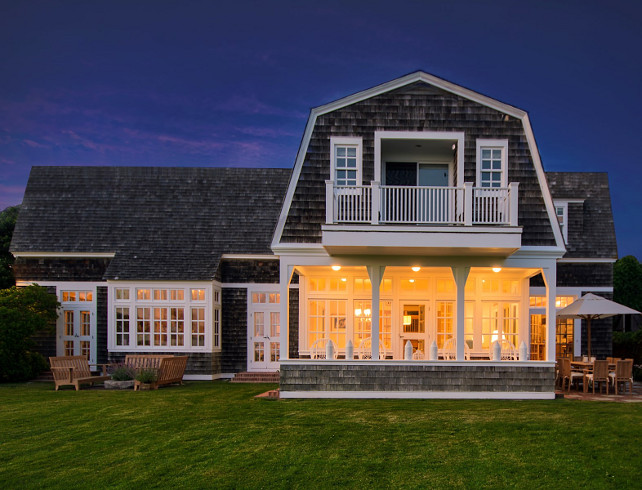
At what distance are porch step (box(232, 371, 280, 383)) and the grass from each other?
4815 mm

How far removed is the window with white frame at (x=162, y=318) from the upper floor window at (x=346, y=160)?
6432 mm

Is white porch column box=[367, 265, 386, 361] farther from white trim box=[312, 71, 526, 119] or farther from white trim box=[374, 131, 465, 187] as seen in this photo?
white trim box=[312, 71, 526, 119]

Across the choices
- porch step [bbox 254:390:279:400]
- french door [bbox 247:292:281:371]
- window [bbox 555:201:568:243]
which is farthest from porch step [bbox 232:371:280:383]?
window [bbox 555:201:568:243]

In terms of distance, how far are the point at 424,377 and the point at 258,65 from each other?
87.3 feet

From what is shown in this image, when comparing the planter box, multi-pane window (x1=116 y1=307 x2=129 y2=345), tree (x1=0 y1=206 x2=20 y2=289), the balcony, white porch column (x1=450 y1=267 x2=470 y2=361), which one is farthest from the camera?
tree (x1=0 y1=206 x2=20 y2=289)

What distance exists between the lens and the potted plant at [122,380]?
13688mm

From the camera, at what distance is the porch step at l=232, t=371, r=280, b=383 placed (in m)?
15.6

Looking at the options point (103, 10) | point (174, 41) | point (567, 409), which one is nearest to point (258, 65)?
point (174, 41)

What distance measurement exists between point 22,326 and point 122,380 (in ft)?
12.9

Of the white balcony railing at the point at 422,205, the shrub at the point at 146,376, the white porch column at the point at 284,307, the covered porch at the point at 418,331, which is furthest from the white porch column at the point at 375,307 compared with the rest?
the shrub at the point at 146,376

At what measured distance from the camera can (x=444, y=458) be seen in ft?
22.7

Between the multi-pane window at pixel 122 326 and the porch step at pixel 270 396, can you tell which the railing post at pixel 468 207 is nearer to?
the porch step at pixel 270 396

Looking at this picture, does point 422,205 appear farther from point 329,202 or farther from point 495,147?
point 495,147

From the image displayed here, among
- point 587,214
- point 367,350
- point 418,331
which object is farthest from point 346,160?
point 587,214
